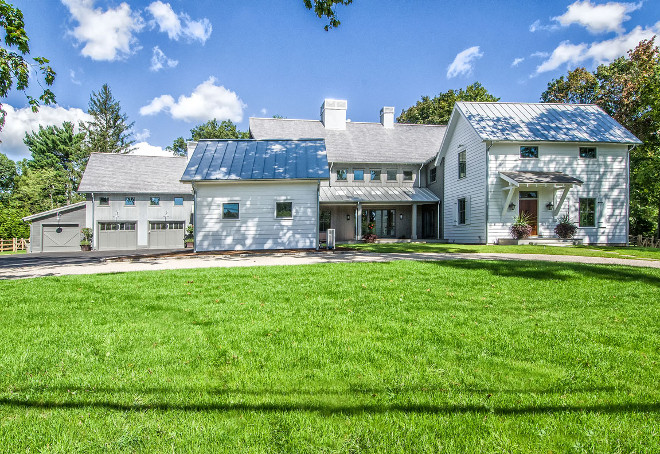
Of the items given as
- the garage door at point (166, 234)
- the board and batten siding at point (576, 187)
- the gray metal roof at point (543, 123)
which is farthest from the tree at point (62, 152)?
the board and batten siding at point (576, 187)

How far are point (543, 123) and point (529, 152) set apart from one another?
229 centimetres

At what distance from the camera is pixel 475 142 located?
62.6 ft

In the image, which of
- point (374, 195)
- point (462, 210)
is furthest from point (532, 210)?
point (374, 195)

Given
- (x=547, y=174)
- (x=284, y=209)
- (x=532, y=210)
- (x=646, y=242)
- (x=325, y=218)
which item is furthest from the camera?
(x=325, y=218)

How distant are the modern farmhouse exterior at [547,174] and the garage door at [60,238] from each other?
2809cm

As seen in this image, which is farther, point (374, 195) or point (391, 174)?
point (391, 174)

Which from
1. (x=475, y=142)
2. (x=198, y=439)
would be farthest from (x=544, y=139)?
(x=198, y=439)

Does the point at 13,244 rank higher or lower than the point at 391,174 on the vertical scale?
lower

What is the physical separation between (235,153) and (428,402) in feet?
56.0

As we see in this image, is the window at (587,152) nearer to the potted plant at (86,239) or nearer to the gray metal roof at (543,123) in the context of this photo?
the gray metal roof at (543,123)

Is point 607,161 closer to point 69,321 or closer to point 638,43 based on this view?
point 638,43

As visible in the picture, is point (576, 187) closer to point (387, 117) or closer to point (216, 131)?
point (387, 117)

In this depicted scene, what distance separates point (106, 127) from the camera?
47188 mm

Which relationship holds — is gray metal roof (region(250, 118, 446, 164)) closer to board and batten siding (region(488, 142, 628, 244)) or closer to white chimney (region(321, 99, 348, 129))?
white chimney (region(321, 99, 348, 129))
